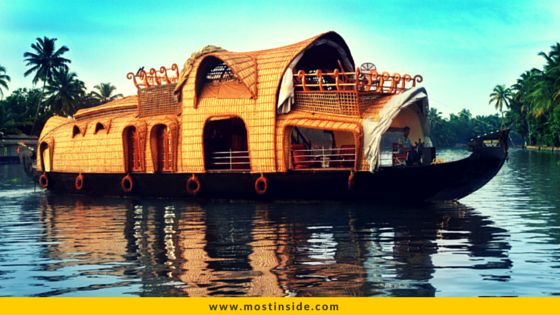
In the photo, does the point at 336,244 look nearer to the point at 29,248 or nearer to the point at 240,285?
the point at 240,285

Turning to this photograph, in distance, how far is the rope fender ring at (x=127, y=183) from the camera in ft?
66.9

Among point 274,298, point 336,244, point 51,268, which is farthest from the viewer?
point 336,244

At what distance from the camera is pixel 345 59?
66.8ft

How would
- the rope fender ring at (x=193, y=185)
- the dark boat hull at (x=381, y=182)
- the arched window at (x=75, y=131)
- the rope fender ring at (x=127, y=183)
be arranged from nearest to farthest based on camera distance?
the dark boat hull at (x=381, y=182) < the rope fender ring at (x=193, y=185) < the rope fender ring at (x=127, y=183) < the arched window at (x=75, y=131)

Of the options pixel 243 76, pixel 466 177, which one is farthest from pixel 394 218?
pixel 243 76

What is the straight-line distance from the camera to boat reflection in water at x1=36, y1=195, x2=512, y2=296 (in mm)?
8117

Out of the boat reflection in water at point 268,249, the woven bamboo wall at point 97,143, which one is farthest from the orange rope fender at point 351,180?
the woven bamboo wall at point 97,143

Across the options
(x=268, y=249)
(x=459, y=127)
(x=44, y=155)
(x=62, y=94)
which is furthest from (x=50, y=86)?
(x=459, y=127)

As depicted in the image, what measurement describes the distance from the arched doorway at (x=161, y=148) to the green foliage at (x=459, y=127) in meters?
97.9

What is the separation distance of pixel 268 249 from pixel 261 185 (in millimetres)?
6812

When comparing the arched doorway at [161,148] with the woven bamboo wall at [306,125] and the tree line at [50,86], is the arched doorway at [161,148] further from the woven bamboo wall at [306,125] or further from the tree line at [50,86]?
the tree line at [50,86]

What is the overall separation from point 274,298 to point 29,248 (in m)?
6.24

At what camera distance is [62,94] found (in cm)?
5656

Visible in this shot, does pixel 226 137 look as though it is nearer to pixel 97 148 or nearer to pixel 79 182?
pixel 97 148
